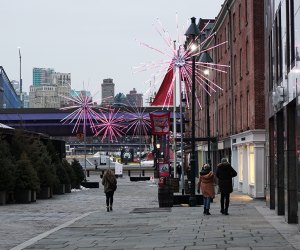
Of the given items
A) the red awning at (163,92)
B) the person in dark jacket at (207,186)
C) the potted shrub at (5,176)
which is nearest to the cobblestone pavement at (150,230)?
the person in dark jacket at (207,186)

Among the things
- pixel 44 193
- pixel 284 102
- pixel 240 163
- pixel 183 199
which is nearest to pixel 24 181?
pixel 44 193

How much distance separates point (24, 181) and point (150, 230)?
47.3 ft

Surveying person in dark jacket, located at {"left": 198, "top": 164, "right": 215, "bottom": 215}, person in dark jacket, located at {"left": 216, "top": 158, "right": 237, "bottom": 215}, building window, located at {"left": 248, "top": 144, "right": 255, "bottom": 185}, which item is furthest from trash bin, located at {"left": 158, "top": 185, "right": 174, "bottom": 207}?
building window, located at {"left": 248, "top": 144, "right": 255, "bottom": 185}

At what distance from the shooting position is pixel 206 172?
72.5 ft

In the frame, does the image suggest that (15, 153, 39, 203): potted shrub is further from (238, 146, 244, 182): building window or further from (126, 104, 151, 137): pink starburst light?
(126, 104, 151, 137): pink starburst light

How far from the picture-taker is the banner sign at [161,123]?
128 feet

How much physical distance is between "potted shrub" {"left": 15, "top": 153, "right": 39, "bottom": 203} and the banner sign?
33.6 feet

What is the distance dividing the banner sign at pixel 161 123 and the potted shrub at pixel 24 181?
10.3 meters

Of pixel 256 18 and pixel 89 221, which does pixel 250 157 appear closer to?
pixel 256 18

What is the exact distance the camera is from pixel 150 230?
56.3 feet

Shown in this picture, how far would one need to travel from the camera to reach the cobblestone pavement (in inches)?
552

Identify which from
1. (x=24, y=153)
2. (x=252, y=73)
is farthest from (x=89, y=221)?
(x=252, y=73)

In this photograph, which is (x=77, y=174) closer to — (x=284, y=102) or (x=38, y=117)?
(x=284, y=102)

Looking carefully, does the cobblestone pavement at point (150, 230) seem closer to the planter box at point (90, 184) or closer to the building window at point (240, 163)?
the building window at point (240, 163)
